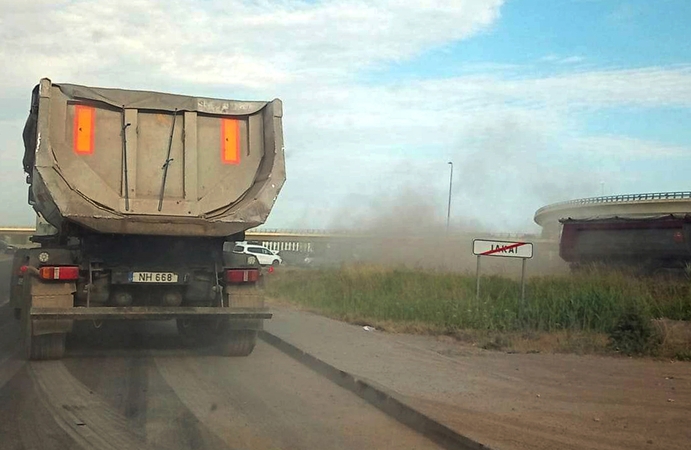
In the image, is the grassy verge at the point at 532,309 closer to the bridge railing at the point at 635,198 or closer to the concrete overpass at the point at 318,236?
the concrete overpass at the point at 318,236

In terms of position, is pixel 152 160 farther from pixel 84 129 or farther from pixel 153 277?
pixel 153 277

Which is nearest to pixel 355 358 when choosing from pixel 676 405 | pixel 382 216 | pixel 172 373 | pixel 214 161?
pixel 172 373

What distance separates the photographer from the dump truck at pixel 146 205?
10461mm

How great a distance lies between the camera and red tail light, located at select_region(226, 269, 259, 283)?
1126 centimetres

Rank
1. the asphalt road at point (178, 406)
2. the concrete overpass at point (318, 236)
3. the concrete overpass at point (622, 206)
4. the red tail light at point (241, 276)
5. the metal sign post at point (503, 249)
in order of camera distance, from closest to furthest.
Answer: the asphalt road at point (178, 406)
the red tail light at point (241, 276)
the metal sign post at point (503, 249)
the concrete overpass at point (318, 236)
the concrete overpass at point (622, 206)

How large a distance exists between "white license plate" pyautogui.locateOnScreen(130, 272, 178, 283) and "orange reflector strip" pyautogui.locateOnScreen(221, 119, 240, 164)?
172 cm

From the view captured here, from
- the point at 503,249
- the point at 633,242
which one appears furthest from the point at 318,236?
the point at 503,249

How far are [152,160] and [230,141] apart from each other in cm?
110

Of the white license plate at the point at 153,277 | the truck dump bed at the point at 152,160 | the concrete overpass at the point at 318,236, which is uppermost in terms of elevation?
the truck dump bed at the point at 152,160

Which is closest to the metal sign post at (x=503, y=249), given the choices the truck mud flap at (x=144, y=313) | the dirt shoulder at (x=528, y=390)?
the dirt shoulder at (x=528, y=390)

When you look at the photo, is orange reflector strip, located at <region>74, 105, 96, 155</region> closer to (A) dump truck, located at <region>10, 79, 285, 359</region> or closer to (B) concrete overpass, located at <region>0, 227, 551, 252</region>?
(A) dump truck, located at <region>10, 79, 285, 359</region>


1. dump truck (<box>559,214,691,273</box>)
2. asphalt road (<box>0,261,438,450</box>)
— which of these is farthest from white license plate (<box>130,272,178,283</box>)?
dump truck (<box>559,214,691,273</box>)

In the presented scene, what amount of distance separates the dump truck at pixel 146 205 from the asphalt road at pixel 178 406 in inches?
26.6

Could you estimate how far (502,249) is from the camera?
15859 millimetres
